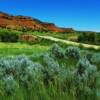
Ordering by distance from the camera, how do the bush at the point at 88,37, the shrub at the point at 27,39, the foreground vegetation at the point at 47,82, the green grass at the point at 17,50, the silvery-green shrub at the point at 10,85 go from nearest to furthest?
the foreground vegetation at the point at 47,82 → the silvery-green shrub at the point at 10,85 → the green grass at the point at 17,50 → the shrub at the point at 27,39 → the bush at the point at 88,37

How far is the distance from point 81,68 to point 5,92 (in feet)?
6.30

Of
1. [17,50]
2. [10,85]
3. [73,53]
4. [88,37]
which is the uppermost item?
[10,85]

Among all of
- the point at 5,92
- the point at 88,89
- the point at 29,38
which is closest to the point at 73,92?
the point at 88,89

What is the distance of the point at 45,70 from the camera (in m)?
7.88

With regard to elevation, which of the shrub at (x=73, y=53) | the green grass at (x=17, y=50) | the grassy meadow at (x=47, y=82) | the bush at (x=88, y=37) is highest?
the grassy meadow at (x=47, y=82)

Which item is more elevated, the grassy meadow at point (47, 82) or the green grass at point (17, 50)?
the grassy meadow at point (47, 82)

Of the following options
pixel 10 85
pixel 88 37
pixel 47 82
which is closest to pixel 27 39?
Result: pixel 88 37

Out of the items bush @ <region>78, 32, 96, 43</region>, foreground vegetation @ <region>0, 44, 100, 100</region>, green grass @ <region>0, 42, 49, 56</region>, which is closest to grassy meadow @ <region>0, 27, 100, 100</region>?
foreground vegetation @ <region>0, 44, 100, 100</region>

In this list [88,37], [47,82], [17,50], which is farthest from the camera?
[88,37]

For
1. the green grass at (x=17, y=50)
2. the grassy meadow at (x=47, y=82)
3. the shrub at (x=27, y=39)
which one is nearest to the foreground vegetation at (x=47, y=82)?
the grassy meadow at (x=47, y=82)

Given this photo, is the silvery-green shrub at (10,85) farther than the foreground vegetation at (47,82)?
Yes

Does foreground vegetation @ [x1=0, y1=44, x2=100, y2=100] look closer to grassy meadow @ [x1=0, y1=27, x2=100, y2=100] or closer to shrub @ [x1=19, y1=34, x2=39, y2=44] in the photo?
grassy meadow @ [x1=0, y1=27, x2=100, y2=100]

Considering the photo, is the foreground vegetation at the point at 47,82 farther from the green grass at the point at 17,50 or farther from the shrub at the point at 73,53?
the green grass at the point at 17,50

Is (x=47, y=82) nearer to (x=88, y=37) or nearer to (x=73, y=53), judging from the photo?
(x=73, y=53)
